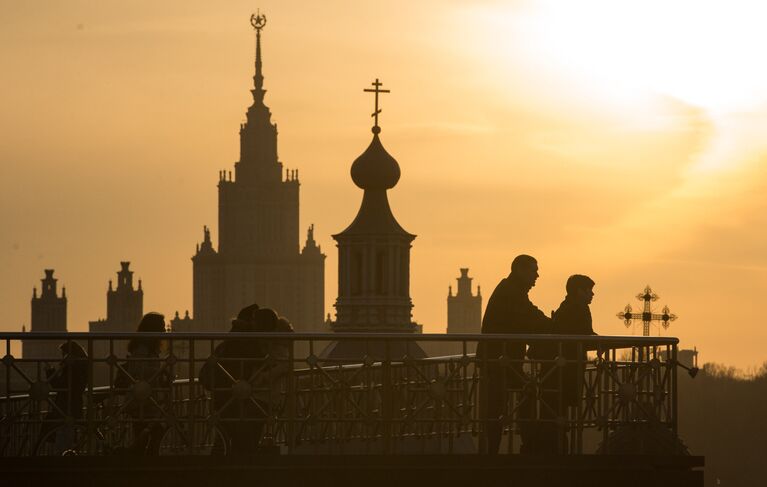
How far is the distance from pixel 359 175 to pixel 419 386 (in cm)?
8207

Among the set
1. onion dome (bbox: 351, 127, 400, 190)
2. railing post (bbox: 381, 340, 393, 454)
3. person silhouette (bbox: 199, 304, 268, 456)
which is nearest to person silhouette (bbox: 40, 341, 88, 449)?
person silhouette (bbox: 199, 304, 268, 456)

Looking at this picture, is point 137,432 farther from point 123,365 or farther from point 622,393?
point 622,393

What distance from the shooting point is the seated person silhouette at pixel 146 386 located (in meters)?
20.2

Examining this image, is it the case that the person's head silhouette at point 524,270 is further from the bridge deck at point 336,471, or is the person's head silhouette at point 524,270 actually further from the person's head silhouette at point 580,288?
the bridge deck at point 336,471

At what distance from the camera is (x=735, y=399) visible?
531 feet

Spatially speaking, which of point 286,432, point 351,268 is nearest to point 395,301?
point 351,268

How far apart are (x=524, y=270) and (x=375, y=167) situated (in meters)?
81.7

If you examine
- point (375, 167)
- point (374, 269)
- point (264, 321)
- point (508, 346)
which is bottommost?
point (508, 346)

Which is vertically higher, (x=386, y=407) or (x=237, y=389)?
(x=237, y=389)

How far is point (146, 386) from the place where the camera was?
66.1 ft

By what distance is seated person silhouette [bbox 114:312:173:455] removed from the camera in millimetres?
20203

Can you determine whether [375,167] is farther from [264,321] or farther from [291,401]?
[291,401]

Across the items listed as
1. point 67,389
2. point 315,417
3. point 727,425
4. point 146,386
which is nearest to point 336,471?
point 315,417

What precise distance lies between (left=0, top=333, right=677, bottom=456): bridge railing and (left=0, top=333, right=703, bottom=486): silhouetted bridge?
18 mm
